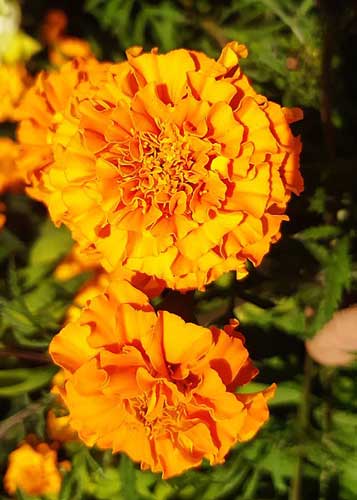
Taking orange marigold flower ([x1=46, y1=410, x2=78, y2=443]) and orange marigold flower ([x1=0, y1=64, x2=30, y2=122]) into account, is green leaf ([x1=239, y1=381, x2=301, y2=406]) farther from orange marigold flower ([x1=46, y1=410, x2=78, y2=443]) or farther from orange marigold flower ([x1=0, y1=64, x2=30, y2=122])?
orange marigold flower ([x1=0, y1=64, x2=30, y2=122])

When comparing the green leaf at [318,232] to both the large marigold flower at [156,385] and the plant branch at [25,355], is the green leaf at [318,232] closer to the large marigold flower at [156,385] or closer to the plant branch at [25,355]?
the large marigold flower at [156,385]

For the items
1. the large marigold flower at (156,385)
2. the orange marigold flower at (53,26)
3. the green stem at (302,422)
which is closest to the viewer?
the large marigold flower at (156,385)

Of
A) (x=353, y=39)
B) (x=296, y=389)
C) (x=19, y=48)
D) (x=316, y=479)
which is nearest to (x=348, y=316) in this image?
(x=296, y=389)

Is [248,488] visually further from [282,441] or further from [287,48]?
[287,48]

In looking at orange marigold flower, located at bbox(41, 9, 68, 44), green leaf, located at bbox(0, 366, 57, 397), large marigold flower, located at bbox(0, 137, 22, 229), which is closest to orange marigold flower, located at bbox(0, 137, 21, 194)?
large marigold flower, located at bbox(0, 137, 22, 229)

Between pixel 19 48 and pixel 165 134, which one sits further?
pixel 19 48

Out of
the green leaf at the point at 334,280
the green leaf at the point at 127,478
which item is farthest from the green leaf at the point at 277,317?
the green leaf at the point at 127,478
